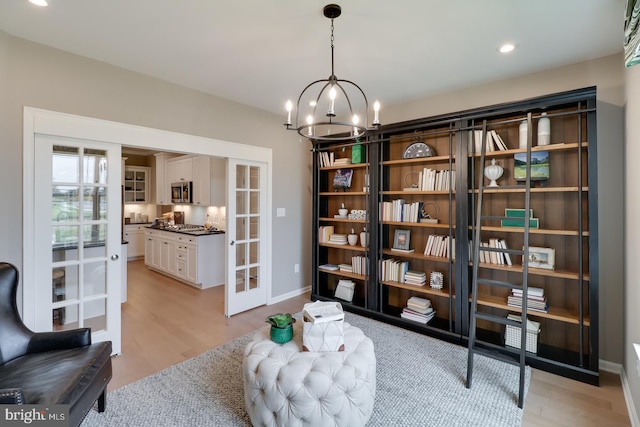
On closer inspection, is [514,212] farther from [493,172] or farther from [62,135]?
[62,135]

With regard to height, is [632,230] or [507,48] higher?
[507,48]

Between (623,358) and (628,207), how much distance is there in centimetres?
126

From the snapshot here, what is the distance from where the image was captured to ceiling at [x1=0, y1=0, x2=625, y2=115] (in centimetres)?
190

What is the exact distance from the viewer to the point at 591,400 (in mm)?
2135

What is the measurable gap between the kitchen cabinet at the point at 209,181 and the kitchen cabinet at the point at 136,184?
8.85ft

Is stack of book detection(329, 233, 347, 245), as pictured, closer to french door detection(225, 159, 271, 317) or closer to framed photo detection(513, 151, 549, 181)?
french door detection(225, 159, 271, 317)

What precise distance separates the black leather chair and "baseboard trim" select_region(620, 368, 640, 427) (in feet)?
10.9

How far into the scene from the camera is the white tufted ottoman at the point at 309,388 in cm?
162

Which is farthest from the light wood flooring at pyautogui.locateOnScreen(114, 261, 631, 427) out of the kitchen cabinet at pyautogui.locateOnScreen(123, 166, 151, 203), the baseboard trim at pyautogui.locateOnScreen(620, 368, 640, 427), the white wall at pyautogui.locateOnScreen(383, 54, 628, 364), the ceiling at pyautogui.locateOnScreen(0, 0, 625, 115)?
the kitchen cabinet at pyautogui.locateOnScreen(123, 166, 151, 203)

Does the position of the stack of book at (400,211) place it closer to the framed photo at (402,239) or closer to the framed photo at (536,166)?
the framed photo at (402,239)

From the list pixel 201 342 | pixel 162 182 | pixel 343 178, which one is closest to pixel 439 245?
pixel 343 178

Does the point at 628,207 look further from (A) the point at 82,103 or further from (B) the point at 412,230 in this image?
(A) the point at 82,103

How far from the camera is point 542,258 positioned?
260cm

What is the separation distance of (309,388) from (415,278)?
2.10m
